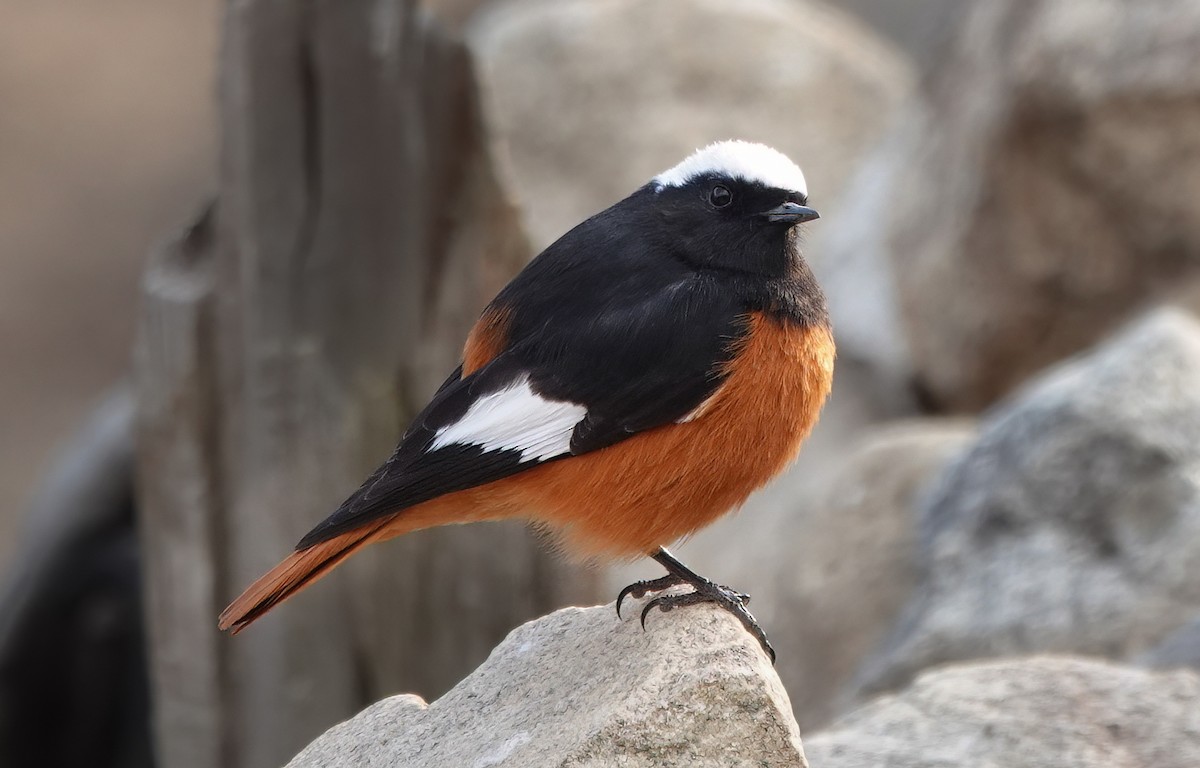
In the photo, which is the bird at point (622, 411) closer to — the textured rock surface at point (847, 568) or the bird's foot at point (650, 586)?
the bird's foot at point (650, 586)

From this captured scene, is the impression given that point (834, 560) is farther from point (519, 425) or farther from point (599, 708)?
point (599, 708)

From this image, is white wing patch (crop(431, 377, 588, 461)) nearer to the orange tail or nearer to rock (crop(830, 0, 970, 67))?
the orange tail

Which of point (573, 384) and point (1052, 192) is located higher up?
point (1052, 192)

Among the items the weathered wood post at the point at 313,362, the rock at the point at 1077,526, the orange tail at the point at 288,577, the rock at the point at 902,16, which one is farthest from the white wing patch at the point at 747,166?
the rock at the point at 902,16

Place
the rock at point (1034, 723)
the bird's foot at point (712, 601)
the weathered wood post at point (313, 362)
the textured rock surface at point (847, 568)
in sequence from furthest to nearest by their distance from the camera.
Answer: the textured rock surface at point (847, 568)
the weathered wood post at point (313, 362)
the rock at point (1034, 723)
the bird's foot at point (712, 601)

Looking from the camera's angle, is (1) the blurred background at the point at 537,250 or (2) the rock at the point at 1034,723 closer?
(2) the rock at the point at 1034,723

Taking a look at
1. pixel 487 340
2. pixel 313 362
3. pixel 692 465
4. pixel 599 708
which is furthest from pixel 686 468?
pixel 313 362

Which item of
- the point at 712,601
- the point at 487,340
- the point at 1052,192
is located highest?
the point at 1052,192

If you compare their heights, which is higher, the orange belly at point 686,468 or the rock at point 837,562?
the rock at point 837,562
